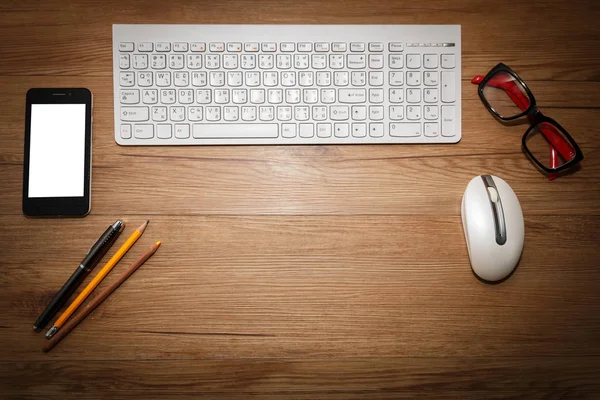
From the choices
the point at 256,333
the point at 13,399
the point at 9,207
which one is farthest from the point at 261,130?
the point at 13,399

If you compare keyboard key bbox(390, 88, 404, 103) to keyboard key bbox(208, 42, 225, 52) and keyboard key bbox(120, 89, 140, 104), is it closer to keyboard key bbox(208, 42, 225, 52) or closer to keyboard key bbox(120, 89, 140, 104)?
keyboard key bbox(208, 42, 225, 52)

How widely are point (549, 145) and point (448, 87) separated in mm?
205

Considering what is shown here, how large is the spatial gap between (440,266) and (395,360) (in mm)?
175

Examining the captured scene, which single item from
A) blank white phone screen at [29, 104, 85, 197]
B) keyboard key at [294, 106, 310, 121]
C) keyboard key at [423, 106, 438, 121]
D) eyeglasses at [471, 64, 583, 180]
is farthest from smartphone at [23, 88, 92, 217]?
eyeglasses at [471, 64, 583, 180]

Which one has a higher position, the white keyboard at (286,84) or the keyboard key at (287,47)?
the keyboard key at (287,47)

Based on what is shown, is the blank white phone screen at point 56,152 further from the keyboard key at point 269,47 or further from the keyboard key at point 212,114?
the keyboard key at point 269,47

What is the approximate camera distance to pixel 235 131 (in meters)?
0.86

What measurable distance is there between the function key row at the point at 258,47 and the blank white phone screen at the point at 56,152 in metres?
0.15

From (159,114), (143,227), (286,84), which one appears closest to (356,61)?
(286,84)

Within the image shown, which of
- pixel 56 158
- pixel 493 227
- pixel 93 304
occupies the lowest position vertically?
pixel 93 304

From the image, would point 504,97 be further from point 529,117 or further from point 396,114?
point 396,114

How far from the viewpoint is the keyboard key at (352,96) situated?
87cm

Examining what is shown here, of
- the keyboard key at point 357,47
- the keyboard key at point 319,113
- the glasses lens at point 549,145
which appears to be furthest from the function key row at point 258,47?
the glasses lens at point 549,145

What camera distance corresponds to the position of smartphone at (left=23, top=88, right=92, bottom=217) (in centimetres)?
84
